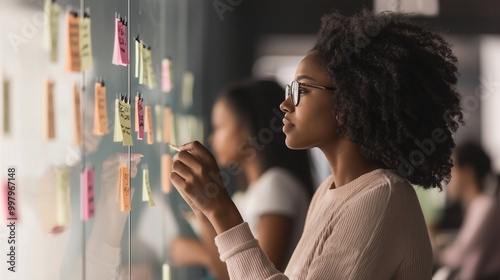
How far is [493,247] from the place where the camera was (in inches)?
136

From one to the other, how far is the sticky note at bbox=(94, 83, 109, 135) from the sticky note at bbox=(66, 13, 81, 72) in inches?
4.5

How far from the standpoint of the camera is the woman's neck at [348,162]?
4.10 feet

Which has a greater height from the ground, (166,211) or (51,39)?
(51,39)

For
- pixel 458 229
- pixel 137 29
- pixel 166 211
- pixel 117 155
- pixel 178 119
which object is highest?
pixel 137 29

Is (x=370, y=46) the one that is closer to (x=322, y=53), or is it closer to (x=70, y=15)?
(x=322, y=53)

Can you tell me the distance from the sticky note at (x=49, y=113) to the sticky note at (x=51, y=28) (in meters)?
0.04

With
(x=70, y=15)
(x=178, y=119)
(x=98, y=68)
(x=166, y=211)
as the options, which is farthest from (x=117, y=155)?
(x=178, y=119)

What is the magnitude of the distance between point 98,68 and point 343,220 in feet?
1.72

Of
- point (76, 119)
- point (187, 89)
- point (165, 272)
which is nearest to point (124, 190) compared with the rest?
point (76, 119)

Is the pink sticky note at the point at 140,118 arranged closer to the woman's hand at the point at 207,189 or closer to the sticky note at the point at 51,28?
the woman's hand at the point at 207,189

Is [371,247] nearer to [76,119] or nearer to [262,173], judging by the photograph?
[76,119]

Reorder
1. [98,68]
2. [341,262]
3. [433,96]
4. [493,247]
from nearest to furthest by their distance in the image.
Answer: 1. [98,68]
2. [341,262]
3. [433,96]
4. [493,247]

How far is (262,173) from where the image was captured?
2.06 metres

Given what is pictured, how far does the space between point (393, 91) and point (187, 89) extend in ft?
4.73
